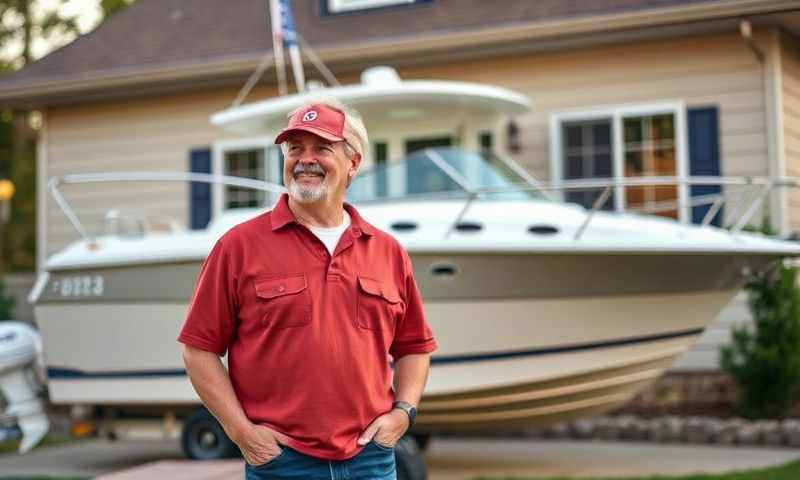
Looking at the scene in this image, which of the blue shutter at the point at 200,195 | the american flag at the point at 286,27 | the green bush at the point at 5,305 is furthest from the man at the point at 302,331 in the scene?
the green bush at the point at 5,305

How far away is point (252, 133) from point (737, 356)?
4.55 meters

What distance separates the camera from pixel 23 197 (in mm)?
23531

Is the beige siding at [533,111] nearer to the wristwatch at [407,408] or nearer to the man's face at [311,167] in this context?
the wristwatch at [407,408]

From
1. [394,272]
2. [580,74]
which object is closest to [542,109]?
[580,74]

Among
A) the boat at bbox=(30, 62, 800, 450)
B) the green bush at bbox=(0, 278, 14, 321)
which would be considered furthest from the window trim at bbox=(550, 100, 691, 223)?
the green bush at bbox=(0, 278, 14, 321)

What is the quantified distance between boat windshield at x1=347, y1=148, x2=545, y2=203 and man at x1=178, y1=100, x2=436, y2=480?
159 inches

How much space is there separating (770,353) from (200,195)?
19.4 ft

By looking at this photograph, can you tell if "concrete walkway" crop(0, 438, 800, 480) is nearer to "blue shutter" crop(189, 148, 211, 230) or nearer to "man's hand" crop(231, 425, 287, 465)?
"blue shutter" crop(189, 148, 211, 230)

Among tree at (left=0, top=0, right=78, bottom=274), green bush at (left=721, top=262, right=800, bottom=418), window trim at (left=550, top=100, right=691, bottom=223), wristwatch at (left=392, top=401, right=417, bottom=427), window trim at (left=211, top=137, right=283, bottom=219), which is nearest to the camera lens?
wristwatch at (left=392, top=401, right=417, bottom=427)

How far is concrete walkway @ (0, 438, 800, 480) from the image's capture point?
7438mm

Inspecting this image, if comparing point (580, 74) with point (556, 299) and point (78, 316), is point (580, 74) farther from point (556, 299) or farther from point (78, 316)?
point (78, 316)

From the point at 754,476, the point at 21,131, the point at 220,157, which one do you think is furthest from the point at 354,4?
the point at 21,131

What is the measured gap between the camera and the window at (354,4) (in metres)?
11.0

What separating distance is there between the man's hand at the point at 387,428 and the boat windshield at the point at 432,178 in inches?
159
